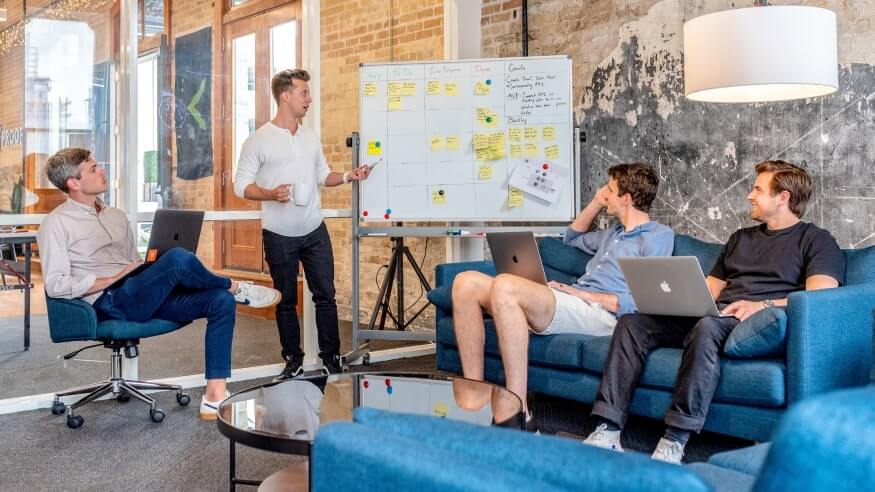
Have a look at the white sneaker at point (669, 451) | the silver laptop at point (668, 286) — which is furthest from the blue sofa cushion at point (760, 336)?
the white sneaker at point (669, 451)

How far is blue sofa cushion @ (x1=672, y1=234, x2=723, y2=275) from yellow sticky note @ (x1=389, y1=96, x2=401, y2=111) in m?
1.86

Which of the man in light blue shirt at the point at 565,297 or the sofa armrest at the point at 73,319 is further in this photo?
the sofa armrest at the point at 73,319

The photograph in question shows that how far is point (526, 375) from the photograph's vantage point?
140 inches

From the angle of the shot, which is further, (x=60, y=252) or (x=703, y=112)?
(x=703, y=112)

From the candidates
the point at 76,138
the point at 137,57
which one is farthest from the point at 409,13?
the point at 76,138

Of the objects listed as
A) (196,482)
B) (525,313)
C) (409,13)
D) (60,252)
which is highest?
(409,13)

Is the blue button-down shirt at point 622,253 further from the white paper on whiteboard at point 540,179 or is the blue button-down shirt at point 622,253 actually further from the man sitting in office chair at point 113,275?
the man sitting in office chair at point 113,275

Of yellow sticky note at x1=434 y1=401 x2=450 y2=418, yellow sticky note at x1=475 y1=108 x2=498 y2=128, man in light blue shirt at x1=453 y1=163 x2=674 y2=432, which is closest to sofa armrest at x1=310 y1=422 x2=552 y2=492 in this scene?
yellow sticky note at x1=434 y1=401 x2=450 y2=418

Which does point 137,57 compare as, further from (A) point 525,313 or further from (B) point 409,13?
(A) point 525,313

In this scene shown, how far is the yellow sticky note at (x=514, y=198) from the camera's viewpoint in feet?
16.0

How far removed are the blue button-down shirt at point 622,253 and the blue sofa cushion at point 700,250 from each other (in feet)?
0.48

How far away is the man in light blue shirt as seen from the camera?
3.54 meters

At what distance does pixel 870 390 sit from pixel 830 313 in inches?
85.8

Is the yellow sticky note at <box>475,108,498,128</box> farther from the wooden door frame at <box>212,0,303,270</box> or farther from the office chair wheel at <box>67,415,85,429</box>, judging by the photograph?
the office chair wheel at <box>67,415,85,429</box>
